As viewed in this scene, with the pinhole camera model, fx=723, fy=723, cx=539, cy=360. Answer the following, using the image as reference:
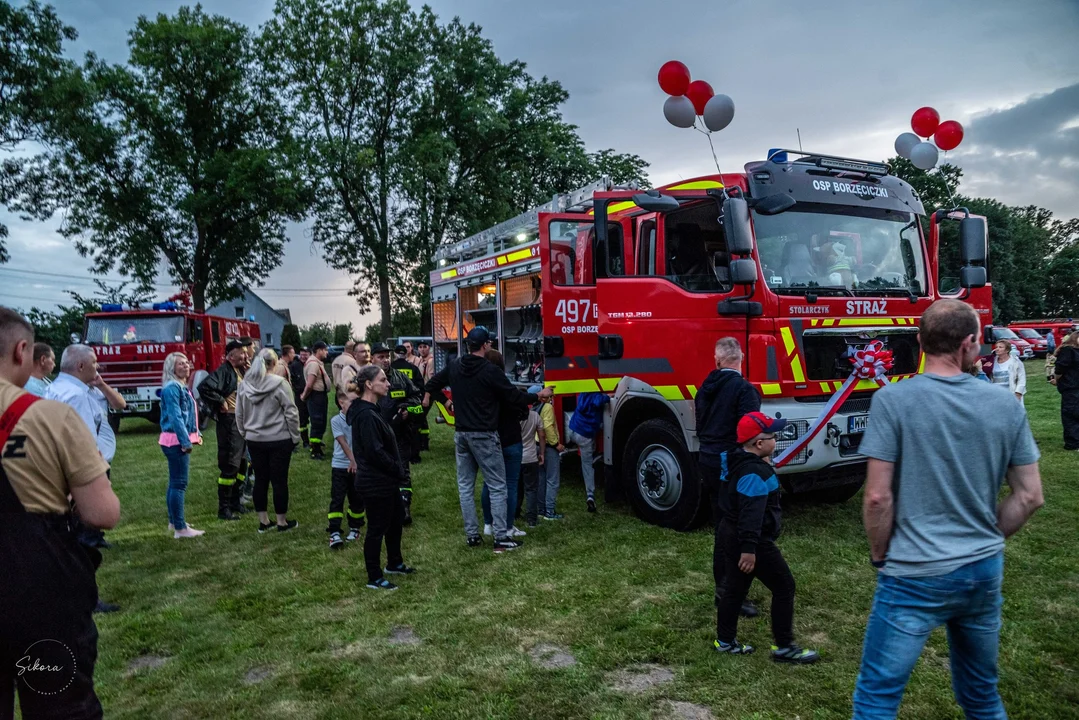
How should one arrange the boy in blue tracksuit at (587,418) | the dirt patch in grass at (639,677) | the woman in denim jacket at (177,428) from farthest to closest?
1. the boy in blue tracksuit at (587,418)
2. the woman in denim jacket at (177,428)
3. the dirt patch in grass at (639,677)

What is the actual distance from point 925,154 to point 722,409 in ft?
14.9

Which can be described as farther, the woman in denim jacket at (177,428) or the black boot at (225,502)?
the black boot at (225,502)

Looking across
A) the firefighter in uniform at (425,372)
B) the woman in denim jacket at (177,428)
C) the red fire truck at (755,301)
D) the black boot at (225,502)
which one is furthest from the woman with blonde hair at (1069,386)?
the woman in denim jacket at (177,428)

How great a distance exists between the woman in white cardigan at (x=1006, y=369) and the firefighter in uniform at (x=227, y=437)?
956cm

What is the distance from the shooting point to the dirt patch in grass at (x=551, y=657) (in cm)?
402

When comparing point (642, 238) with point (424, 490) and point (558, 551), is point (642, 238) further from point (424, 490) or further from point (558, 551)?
point (424, 490)

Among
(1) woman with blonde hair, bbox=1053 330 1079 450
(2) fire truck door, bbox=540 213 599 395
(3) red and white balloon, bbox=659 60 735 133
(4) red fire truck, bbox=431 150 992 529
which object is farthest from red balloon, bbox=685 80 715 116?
(1) woman with blonde hair, bbox=1053 330 1079 450

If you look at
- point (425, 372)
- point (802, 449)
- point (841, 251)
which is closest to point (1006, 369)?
point (841, 251)

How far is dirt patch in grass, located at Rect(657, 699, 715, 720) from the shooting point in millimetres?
3422

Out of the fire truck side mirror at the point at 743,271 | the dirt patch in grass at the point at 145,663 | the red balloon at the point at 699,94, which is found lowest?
the dirt patch in grass at the point at 145,663

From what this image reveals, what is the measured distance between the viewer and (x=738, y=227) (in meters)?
5.55

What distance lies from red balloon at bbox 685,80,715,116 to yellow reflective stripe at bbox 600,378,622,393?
8.64ft

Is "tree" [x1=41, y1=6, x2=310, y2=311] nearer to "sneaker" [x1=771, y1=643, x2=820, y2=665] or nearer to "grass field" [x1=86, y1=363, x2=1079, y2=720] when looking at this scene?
"grass field" [x1=86, y1=363, x2=1079, y2=720]

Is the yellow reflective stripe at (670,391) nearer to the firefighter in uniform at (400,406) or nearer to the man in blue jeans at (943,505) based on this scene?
the firefighter in uniform at (400,406)
